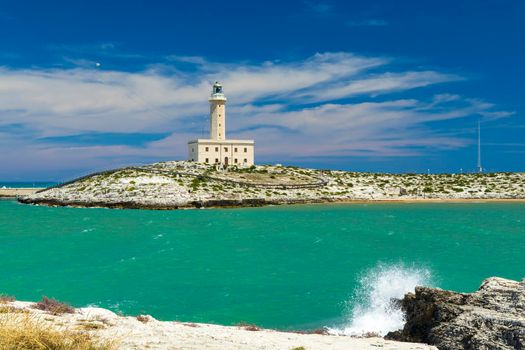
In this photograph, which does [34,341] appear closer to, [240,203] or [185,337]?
[185,337]

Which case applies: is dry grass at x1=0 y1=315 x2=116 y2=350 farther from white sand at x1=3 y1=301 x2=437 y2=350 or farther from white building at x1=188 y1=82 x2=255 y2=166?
white building at x1=188 y1=82 x2=255 y2=166

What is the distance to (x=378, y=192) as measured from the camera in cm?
9575

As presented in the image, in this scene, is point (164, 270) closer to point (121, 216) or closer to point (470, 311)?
point (470, 311)

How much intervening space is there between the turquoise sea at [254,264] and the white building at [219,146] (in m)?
51.4

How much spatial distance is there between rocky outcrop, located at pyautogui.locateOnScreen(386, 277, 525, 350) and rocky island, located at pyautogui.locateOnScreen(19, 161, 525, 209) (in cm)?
6734

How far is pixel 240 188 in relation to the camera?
285ft

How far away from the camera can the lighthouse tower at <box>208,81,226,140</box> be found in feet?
355

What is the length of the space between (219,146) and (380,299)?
288ft

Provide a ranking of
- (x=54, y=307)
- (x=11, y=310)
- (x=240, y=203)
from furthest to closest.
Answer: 1. (x=240, y=203)
2. (x=54, y=307)
3. (x=11, y=310)

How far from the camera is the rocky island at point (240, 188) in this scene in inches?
3221

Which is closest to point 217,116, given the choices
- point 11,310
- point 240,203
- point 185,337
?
point 240,203

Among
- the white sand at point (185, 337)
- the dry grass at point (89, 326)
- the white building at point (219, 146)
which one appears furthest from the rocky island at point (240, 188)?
the dry grass at point (89, 326)

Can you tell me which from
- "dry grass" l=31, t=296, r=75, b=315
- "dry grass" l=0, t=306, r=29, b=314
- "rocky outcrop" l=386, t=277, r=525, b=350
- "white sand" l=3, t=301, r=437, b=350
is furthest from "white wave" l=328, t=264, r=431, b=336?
"dry grass" l=0, t=306, r=29, b=314

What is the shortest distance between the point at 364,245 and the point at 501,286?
80.4ft
